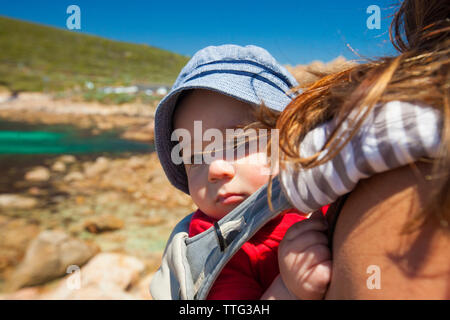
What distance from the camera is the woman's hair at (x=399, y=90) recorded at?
1.51 ft

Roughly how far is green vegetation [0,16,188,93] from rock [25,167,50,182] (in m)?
11.9

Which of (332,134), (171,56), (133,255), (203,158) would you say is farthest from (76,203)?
(171,56)

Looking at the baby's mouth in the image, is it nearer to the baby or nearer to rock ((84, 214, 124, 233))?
the baby

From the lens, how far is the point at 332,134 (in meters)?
0.53

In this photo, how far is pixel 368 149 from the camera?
1.60 ft

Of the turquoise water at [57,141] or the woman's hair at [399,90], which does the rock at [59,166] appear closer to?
the turquoise water at [57,141]

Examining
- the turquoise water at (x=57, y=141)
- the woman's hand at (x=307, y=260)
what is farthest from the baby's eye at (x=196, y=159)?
the turquoise water at (x=57, y=141)

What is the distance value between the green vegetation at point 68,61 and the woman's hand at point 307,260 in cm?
1659

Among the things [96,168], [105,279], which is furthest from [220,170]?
[96,168]

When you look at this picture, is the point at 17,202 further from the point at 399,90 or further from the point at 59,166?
the point at 399,90

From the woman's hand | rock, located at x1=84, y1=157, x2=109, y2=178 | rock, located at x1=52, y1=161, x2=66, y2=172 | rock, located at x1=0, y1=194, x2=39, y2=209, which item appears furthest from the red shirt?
rock, located at x1=52, y1=161, x2=66, y2=172

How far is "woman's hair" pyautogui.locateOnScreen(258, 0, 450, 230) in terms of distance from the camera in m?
0.46

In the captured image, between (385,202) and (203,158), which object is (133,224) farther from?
(385,202)
